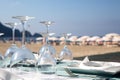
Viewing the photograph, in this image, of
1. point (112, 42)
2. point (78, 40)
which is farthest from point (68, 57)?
point (78, 40)

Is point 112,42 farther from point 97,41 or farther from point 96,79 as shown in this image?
point 96,79

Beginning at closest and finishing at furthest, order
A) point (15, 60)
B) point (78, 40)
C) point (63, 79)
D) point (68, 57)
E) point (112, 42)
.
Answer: point (63, 79) < point (15, 60) < point (68, 57) < point (112, 42) < point (78, 40)

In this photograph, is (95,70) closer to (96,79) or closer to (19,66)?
(96,79)

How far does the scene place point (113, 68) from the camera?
4.50 feet

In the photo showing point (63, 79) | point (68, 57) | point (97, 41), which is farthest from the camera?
point (97, 41)

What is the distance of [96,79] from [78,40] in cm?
1622

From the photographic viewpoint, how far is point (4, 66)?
1705mm

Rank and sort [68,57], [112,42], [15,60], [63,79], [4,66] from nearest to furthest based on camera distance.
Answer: [63,79]
[15,60]
[4,66]
[68,57]
[112,42]

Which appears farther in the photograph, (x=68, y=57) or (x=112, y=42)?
(x=112, y=42)

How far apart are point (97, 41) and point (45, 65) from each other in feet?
48.1

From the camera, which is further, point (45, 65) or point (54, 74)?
point (45, 65)

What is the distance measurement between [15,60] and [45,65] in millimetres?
158

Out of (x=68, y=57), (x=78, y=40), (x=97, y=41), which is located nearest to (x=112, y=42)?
(x=97, y=41)

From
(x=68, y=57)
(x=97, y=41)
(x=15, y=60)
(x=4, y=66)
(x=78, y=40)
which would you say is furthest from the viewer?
(x=78, y=40)
